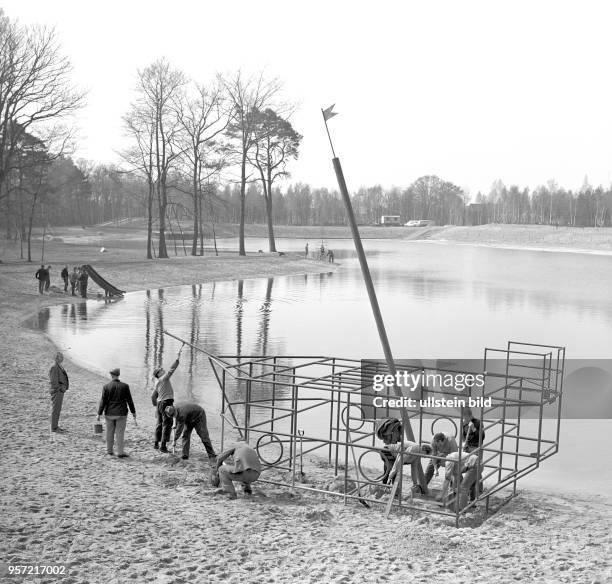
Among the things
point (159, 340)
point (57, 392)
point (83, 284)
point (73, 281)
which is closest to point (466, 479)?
point (57, 392)

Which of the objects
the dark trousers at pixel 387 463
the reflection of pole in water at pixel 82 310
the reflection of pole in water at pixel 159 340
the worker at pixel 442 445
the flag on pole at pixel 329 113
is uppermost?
the flag on pole at pixel 329 113

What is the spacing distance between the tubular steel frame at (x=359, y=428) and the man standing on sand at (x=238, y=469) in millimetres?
548

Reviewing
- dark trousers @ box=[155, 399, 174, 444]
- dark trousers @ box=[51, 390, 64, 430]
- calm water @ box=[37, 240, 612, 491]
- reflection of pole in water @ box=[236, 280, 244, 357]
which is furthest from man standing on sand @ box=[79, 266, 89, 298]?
dark trousers @ box=[155, 399, 174, 444]

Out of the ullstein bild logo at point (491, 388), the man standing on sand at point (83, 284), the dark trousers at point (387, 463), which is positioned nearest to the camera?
the dark trousers at point (387, 463)

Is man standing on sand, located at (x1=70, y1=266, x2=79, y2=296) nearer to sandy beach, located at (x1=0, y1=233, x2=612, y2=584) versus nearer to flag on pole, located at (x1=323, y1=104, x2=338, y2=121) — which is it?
sandy beach, located at (x1=0, y1=233, x2=612, y2=584)

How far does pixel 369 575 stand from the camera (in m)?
7.71

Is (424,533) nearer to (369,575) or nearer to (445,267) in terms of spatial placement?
(369,575)

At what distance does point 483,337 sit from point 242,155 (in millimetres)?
43395

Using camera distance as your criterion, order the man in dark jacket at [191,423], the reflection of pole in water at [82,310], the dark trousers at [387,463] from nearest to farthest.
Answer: the dark trousers at [387,463] < the man in dark jacket at [191,423] < the reflection of pole in water at [82,310]

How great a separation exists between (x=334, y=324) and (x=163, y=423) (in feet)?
60.2

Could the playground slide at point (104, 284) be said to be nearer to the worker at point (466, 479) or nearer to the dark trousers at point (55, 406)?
the dark trousers at point (55, 406)

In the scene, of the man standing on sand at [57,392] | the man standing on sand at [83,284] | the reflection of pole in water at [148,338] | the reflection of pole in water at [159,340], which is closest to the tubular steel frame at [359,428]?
the reflection of pole in water at [148,338]

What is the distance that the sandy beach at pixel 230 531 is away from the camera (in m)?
7.73

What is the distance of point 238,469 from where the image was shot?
1020 centimetres
